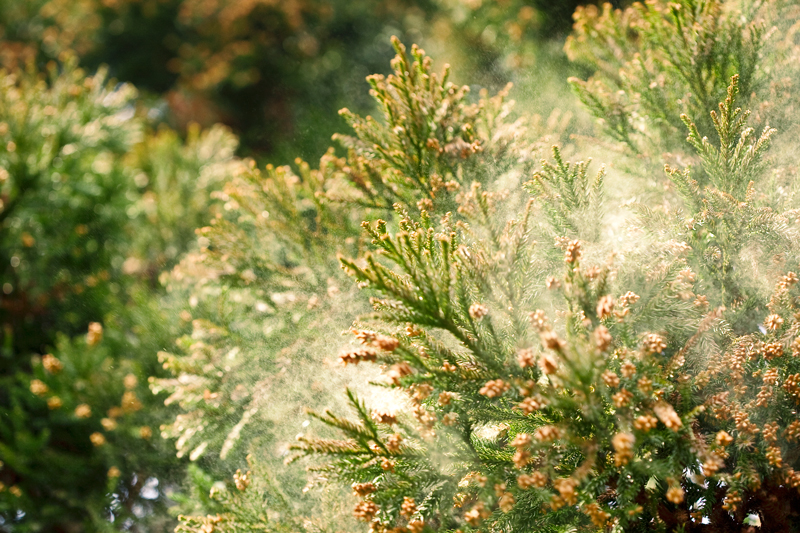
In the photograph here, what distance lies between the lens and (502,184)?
1.94 metres

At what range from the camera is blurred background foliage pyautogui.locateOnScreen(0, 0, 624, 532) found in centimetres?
217

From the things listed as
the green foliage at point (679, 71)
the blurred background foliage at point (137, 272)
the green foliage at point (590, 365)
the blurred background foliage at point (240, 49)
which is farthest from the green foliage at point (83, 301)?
the green foliage at point (679, 71)

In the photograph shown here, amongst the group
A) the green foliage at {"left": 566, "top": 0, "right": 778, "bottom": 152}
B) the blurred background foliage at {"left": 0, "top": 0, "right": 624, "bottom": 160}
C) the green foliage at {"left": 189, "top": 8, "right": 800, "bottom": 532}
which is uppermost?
the blurred background foliage at {"left": 0, "top": 0, "right": 624, "bottom": 160}

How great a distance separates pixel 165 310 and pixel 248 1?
15.6 ft

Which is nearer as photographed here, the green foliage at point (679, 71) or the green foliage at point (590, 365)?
the green foliage at point (590, 365)

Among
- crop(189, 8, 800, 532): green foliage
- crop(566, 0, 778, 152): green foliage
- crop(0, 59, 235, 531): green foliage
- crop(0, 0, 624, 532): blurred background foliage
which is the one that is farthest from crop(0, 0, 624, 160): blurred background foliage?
crop(189, 8, 800, 532): green foliage

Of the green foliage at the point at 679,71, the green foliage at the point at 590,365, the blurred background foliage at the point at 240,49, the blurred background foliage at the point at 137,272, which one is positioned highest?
the blurred background foliage at the point at 240,49

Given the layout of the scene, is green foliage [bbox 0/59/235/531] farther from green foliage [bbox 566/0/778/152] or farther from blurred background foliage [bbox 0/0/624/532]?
green foliage [bbox 566/0/778/152]

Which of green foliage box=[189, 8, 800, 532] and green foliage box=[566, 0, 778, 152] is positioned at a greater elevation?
green foliage box=[566, 0, 778, 152]

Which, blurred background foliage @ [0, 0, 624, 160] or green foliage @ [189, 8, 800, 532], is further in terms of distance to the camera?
blurred background foliage @ [0, 0, 624, 160]

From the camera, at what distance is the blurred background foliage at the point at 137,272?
7.13 feet

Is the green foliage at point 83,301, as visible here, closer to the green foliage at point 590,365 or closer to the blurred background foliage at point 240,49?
the blurred background foliage at point 240,49

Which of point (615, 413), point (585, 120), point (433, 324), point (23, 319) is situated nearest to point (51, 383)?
point (23, 319)

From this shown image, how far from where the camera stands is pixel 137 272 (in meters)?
4.19
